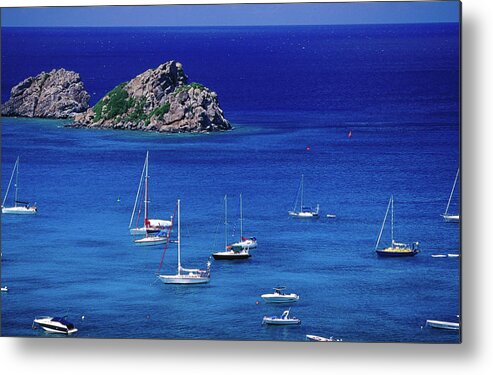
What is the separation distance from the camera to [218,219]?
6.86m

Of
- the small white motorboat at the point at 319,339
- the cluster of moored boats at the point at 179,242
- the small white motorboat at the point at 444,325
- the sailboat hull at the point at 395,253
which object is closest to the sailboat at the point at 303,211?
the cluster of moored boats at the point at 179,242

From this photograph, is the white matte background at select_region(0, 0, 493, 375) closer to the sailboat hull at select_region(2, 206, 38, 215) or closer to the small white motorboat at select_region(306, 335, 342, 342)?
the small white motorboat at select_region(306, 335, 342, 342)

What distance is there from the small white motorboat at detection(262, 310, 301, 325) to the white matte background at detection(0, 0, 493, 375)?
13cm

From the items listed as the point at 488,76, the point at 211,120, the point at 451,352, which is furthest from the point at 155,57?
the point at 451,352

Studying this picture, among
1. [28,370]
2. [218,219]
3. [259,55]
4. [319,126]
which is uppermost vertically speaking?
[259,55]

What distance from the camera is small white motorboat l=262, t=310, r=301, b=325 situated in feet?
21.8

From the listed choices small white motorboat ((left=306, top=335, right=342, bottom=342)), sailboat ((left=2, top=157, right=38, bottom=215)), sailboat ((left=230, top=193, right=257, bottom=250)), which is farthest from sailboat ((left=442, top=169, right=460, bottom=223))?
sailboat ((left=2, top=157, right=38, bottom=215))

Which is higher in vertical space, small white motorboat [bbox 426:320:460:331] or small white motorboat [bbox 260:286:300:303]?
small white motorboat [bbox 260:286:300:303]

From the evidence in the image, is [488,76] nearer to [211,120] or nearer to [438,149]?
[438,149]

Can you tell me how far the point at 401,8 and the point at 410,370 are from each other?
2048 millimetres

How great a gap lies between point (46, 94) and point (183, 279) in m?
1.40

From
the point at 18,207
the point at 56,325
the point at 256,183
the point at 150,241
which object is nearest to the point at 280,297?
the point at 256,183

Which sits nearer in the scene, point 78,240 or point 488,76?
point 488,76

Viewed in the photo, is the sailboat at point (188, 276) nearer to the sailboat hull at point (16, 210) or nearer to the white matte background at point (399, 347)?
the white matte background at point (399, 347)
